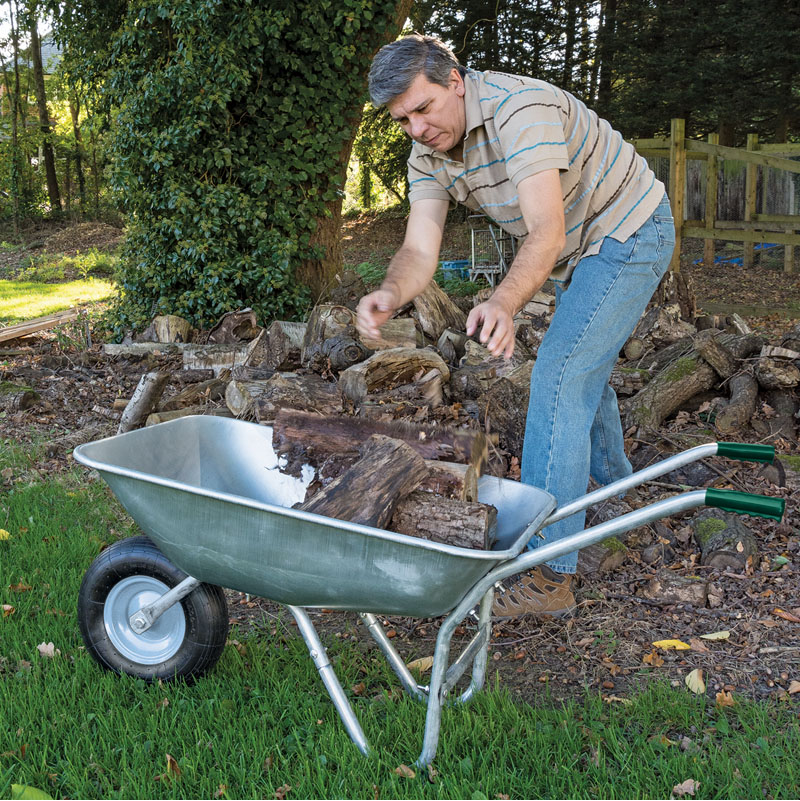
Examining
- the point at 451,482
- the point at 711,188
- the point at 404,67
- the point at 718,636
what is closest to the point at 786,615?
the point at 718,636

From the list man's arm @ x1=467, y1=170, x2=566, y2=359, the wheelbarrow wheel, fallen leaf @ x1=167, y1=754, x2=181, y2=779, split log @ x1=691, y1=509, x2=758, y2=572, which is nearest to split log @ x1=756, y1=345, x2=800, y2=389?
split log @ x1=691, y1=509, x2=758, y2=572

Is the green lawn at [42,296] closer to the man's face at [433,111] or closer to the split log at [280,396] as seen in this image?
the split log at [280,396]

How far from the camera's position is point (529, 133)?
7.65ft

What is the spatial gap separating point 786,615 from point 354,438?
1624 mm

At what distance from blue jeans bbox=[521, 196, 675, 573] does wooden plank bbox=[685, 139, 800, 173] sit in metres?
6.72

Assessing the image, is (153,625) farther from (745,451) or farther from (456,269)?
(456,269)

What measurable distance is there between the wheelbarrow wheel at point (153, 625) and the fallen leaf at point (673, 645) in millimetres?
1418

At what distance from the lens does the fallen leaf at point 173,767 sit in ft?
6.77

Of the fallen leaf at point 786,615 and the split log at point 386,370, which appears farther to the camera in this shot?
the split log at point 386,370

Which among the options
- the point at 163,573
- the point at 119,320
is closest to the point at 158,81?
the point at 119,320

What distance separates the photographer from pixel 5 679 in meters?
2.47

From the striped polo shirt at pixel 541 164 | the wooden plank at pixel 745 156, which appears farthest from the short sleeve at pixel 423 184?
the wooden plank at pixel 745 156

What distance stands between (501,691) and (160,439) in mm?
1328

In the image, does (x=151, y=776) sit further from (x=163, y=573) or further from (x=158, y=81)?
(x=158, y=81)
